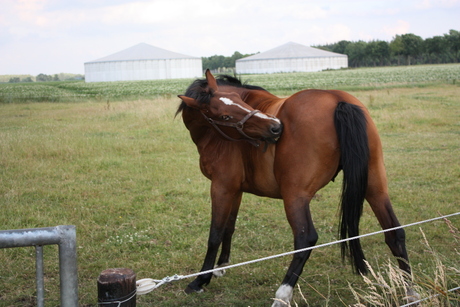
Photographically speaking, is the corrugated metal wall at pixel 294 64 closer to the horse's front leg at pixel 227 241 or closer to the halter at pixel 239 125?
the horse's front leg at pixel 227 241

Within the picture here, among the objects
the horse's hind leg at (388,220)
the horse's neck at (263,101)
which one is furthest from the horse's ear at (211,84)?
the horse's hind leg at (388,220)

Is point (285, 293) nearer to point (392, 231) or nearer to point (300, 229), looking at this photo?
point (300, 229)

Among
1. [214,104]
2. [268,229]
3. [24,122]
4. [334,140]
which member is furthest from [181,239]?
[24,122]

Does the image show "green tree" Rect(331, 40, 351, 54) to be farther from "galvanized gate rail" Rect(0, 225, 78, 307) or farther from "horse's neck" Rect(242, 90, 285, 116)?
"galvanized gate rail" Rect(0, 225, 78, 307)

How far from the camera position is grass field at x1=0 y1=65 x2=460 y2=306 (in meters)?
4.26

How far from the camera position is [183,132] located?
13.2 meters

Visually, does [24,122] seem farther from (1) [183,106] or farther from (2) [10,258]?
(1) [183,106]

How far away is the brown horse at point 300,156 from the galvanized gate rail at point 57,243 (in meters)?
1.92

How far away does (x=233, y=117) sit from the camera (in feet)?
12.2

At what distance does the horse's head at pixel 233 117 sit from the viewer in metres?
3.56

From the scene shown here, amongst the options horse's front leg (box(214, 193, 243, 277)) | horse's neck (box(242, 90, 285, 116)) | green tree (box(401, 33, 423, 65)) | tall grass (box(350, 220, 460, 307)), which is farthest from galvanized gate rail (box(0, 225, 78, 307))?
green tree (box(401, 33, 423, 65))

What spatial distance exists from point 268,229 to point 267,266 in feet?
3.76

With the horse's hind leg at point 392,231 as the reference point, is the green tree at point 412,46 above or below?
above

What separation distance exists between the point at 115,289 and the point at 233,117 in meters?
1.93
